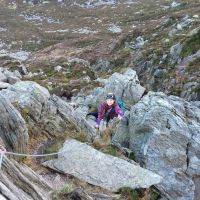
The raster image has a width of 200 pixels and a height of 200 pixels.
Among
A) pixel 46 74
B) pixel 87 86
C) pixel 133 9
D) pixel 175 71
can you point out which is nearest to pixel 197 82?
pixel 175 71

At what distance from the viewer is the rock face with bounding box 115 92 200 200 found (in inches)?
594

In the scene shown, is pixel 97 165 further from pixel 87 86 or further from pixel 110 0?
pixel 110 0

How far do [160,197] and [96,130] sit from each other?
206 inches

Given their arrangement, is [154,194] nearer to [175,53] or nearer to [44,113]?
[44,113]

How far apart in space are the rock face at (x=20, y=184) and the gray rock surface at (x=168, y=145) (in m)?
4.09

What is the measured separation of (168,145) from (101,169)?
2.57m

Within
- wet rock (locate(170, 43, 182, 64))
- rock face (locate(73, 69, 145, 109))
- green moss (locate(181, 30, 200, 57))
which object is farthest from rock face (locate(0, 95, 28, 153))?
wet rock (locate(170, 43, 182, 64))

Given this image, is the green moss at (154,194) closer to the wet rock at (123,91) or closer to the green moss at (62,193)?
the green moss at (62,193)

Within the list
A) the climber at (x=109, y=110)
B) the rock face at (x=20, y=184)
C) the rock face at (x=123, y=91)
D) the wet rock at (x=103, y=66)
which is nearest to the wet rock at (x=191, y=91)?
the rock face at (x=123, y=91)

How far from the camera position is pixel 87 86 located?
4525 cm

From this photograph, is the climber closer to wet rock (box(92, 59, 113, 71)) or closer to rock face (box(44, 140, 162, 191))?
rock face (box(44, 140, 162, 191))

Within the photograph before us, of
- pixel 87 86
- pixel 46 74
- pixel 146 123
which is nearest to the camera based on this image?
pixel 146 123

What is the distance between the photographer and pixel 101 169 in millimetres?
14719

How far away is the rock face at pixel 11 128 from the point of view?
541 inches
